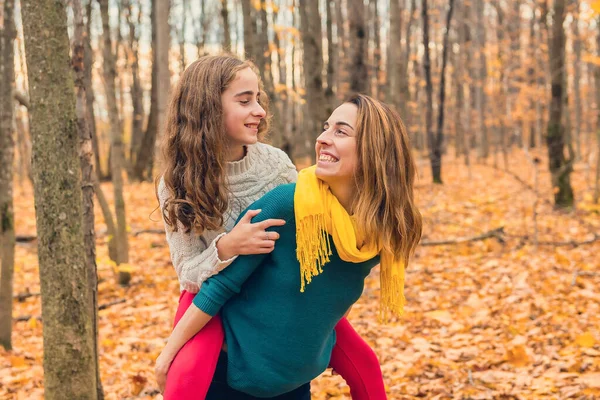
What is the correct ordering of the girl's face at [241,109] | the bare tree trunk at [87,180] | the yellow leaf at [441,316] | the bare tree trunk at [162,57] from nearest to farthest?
1. the girl's face at [241,109]
2. the bare tree trunk at [87,180]
3. the yellow leaf at [441,316]
4. the bare tree trunk at [162,57]

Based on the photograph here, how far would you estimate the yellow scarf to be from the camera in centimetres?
192

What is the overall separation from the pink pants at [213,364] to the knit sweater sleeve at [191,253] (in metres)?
0.11

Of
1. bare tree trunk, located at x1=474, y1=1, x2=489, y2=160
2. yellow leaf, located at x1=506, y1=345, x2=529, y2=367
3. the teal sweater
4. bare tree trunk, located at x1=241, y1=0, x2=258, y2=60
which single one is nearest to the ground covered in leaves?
yellow leaf, located at x1=506, y1=345, x2=529, y2=367

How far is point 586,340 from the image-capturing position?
4254 millimetres

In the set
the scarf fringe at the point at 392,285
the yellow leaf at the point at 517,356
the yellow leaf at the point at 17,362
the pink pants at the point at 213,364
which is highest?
the scarf fringe at the point at 392,285

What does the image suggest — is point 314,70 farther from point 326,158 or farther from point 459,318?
point 326,158

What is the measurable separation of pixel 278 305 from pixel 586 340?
3.21 m

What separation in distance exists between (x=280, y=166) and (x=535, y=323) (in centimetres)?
345

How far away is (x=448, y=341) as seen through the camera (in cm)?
479

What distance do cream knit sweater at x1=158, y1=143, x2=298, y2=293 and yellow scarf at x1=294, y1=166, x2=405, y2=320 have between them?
0.26 meters

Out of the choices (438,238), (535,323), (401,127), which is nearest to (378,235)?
(401,127)

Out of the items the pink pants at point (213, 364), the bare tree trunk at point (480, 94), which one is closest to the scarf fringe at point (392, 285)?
the pink pants at point (213, 364)

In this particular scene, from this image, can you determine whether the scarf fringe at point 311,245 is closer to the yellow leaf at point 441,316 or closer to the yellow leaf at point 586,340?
the yellow leaf at point 586,340

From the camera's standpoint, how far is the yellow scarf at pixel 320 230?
1922 mm
